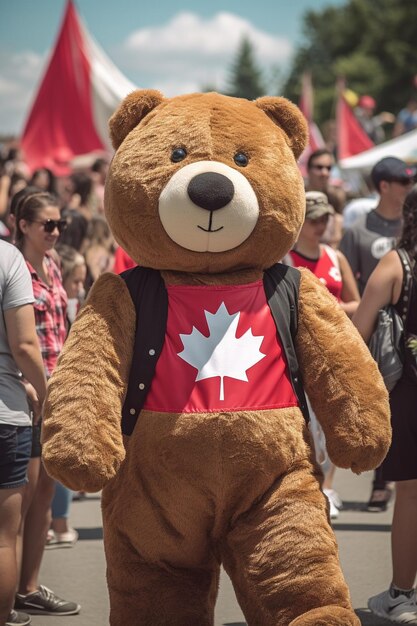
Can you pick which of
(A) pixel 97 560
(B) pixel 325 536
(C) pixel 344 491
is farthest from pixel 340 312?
(C) pixel 344 491

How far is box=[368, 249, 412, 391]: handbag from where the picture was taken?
216 inches

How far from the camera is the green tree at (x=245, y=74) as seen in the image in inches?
5310

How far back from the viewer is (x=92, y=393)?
13.4 feet

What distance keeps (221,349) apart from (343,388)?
1.53 ft

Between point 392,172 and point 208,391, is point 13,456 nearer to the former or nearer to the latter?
point 208,391

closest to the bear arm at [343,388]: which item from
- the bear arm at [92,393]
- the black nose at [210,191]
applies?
the black nose at [210,191]

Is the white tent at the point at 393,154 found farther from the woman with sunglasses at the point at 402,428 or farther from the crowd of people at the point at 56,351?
the woman with sunglasses at the point at 402,428

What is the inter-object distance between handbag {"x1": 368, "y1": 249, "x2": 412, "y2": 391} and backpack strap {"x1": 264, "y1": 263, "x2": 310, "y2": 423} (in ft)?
3.81

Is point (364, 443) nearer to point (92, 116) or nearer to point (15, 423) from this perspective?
point (15, 423)

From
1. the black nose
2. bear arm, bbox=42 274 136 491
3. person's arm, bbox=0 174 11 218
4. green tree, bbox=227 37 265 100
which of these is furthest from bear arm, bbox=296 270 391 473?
green tree, bbox=227 37 265 100

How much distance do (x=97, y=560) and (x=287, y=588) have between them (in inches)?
112

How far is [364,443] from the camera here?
4.21 metres

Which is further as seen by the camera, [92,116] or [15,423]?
[92,116]

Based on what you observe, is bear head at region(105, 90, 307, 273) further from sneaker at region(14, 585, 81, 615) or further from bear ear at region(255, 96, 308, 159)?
sneaker at region(14, 585, 81, 615)
